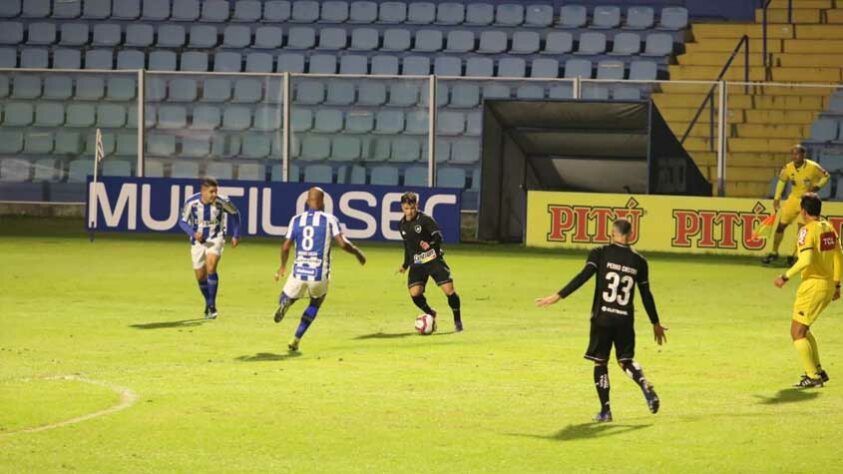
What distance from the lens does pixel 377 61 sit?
35.8m

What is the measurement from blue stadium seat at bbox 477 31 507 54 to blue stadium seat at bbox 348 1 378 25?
3.06m

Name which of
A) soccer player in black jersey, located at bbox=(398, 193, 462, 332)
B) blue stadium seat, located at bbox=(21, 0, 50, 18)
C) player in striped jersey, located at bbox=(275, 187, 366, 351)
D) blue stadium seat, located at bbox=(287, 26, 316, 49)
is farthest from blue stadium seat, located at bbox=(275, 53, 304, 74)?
player in striped jersey, located at bbox=(275, 187, 366, 351)

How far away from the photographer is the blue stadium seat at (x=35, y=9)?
3912cm

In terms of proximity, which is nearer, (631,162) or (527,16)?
(631,162)

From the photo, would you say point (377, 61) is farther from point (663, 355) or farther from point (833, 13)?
point (663, 355)

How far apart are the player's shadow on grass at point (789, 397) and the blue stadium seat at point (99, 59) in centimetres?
2581

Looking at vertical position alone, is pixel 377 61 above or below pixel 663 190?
above

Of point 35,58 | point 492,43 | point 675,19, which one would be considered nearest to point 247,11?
point 35,58

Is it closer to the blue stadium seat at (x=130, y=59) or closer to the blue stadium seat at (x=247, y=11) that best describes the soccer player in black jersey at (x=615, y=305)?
the blue stadium seat at (x=130, y=59)

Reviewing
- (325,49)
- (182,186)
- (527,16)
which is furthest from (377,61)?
(182,186)

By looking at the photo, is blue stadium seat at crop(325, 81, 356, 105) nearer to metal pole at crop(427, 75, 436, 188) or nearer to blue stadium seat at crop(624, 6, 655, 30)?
metal pole at crop(427, 75, 436, 188)

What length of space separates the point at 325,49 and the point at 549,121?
8994 millimetres

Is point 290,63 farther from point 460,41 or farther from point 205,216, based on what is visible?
point 205,216

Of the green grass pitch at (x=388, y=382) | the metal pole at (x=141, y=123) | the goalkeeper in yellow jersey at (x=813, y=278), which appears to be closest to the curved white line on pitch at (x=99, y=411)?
the green grass pitch at (x=388, y=382)
